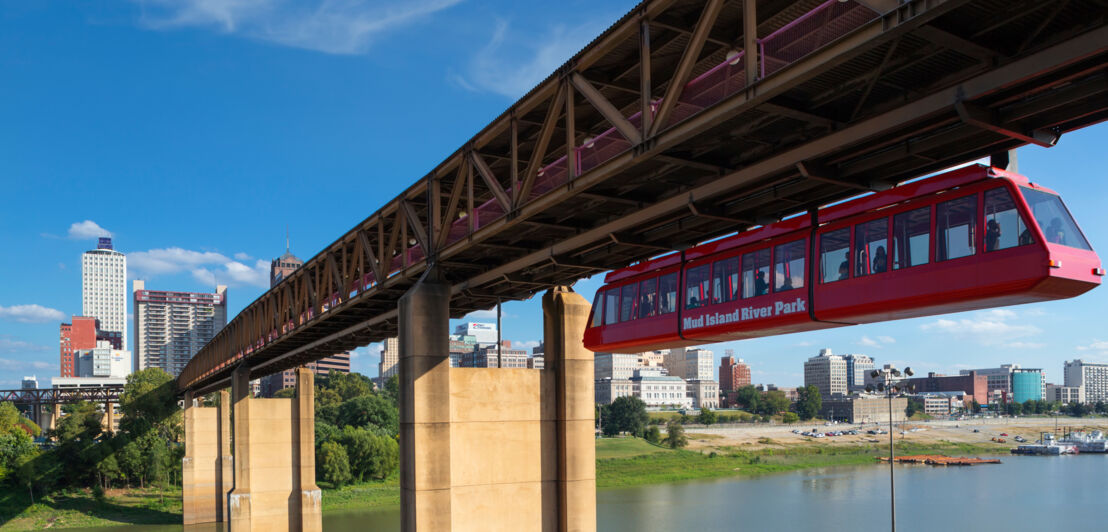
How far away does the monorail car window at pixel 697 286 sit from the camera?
60.2 ft

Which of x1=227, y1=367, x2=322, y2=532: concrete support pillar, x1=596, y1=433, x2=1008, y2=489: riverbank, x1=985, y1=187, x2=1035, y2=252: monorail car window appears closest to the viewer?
x1=985, y1=187, x2=1035, y2=252: monorail car window

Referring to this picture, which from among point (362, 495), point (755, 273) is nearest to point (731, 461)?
point (362, 495)

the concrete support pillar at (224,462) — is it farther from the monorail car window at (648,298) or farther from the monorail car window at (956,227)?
the monorail car window at (956,227)

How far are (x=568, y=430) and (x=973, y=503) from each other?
63167mm

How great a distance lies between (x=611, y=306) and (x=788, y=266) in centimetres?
667

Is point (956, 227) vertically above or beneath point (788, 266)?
above

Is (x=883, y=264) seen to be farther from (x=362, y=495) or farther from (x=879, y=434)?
(x=879, y=434)

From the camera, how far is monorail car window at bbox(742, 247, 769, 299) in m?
16.6

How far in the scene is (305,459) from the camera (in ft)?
188

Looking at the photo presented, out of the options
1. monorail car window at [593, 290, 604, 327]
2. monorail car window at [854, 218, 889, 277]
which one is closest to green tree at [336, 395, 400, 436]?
monorail car window at [593, 290, 604, 327]

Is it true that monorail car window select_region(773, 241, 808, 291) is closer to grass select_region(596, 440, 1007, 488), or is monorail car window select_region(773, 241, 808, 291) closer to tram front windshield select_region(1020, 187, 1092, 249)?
tram front windshield select_region(1020, 187, 1092, 249)

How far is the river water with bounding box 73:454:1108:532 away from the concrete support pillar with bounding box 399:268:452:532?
42434 mm

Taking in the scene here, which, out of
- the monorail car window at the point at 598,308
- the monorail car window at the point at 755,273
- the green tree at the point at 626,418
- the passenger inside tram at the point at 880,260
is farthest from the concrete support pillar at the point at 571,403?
the green tree at the point at 626,418

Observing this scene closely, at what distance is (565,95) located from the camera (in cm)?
1620
